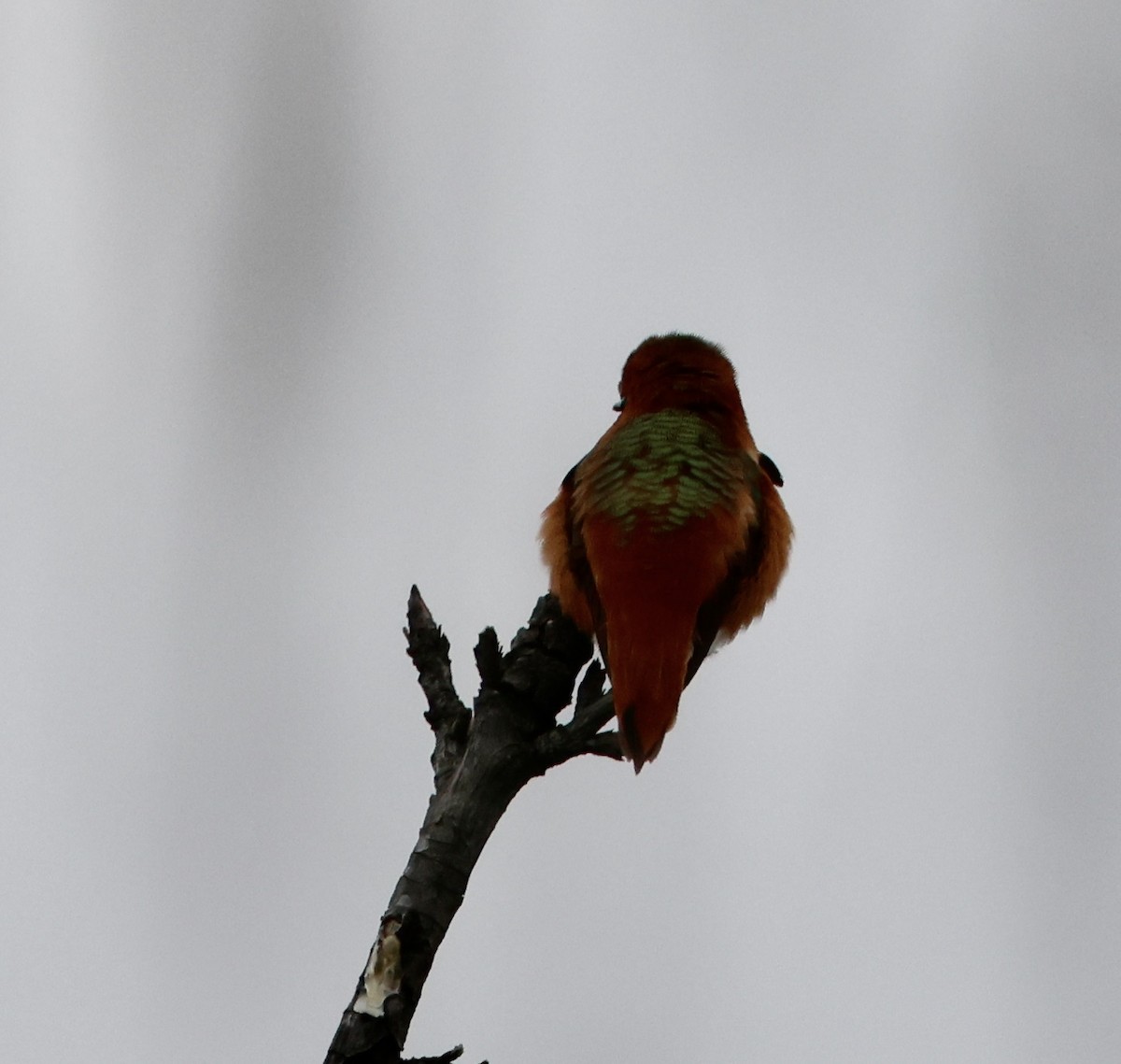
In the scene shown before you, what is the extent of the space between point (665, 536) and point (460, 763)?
2077 millimetres

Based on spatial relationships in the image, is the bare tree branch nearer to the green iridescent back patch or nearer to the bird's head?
the green iridescent back patch

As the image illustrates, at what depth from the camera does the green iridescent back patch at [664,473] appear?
5.97 m

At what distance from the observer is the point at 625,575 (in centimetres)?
564

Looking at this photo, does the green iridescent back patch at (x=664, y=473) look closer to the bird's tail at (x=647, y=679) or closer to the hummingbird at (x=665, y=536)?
the hummingbird at (x=665, y=536)

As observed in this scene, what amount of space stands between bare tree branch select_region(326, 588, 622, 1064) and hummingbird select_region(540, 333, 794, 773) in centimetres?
30

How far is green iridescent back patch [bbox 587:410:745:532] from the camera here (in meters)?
5.97

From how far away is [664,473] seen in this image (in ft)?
20.4

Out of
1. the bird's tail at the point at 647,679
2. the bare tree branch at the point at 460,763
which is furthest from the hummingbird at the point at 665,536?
the bare tree branch at the point at 460,763

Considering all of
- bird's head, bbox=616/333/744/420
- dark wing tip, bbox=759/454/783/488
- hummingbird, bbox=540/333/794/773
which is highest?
bird's head, bbox=616/333/744/420

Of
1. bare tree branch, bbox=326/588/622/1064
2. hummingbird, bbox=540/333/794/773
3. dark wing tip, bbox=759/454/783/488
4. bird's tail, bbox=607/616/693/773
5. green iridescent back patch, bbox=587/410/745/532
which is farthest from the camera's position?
dark wing tip, bbox=759/454/783/488

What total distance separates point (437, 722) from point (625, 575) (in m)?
1.67

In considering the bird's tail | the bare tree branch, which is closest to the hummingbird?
the bird's tail

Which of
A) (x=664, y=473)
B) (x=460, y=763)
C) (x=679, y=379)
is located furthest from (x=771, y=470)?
(x=460, y=763)

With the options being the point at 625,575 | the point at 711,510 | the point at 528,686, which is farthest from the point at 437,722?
the point at 711,510
